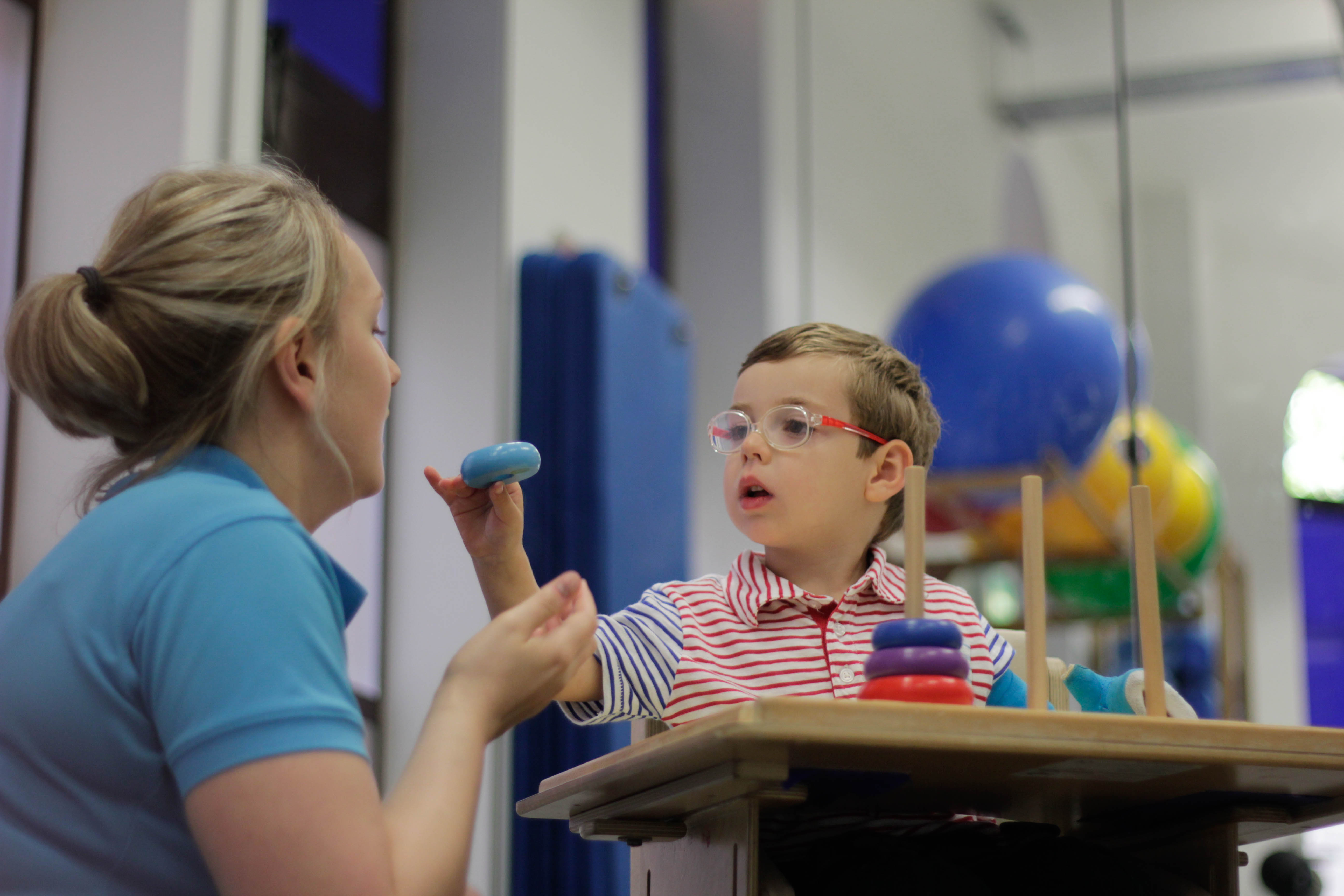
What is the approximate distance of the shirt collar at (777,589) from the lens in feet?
4.35

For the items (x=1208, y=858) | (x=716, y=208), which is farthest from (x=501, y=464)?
(x=716, y=208)

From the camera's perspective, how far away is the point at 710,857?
1.02 meters

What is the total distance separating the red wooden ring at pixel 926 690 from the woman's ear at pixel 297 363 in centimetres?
44

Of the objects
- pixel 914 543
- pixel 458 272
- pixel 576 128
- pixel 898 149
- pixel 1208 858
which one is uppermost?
pixel 898 149

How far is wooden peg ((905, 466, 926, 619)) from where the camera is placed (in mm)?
986

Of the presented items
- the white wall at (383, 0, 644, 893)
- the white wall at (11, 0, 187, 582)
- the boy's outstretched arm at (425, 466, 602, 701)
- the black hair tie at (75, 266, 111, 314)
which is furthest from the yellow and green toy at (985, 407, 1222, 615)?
the black hair tie at (75, 266, 111, 314)

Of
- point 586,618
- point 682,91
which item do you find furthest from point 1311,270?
point 586,618

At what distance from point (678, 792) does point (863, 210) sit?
3612 mm

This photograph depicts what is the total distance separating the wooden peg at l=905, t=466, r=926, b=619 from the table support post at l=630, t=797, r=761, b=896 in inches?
7.3

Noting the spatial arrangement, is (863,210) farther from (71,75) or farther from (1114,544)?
(71,75)

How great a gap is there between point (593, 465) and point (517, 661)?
1.70m

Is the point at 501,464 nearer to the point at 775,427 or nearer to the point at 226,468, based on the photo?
the point at 226,468

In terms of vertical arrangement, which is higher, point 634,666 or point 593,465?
point 593,465

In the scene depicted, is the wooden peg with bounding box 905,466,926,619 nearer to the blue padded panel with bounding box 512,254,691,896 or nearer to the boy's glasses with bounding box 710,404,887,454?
the boy's glasses with bounding box 710,404,887,454
